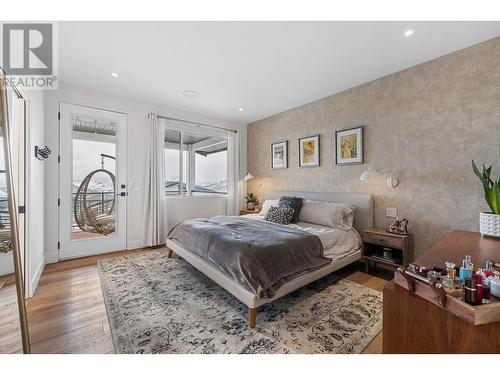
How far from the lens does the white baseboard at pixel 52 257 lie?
3059 mm

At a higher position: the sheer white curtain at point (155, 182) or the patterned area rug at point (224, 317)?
the sheer white curtain at point (155, 182)

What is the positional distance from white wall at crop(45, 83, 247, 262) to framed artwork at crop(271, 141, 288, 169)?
1257 millimetres

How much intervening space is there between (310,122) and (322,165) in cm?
80

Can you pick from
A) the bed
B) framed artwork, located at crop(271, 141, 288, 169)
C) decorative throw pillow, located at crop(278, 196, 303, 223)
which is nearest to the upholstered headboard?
the bed

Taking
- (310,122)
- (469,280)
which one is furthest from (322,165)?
(469,280)

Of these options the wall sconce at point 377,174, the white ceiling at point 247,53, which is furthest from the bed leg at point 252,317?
the white ceiling at point 247,53

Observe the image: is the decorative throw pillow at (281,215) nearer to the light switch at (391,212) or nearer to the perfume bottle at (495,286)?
the light switch at (391,212)

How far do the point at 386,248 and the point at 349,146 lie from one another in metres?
1.49

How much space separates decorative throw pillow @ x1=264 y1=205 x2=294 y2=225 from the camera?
126 inches

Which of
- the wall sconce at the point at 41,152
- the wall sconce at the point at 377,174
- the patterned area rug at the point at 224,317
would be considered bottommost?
the patterned area rug at the point at 224,317

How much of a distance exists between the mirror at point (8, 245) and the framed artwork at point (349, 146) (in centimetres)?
354

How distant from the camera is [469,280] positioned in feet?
2.62
